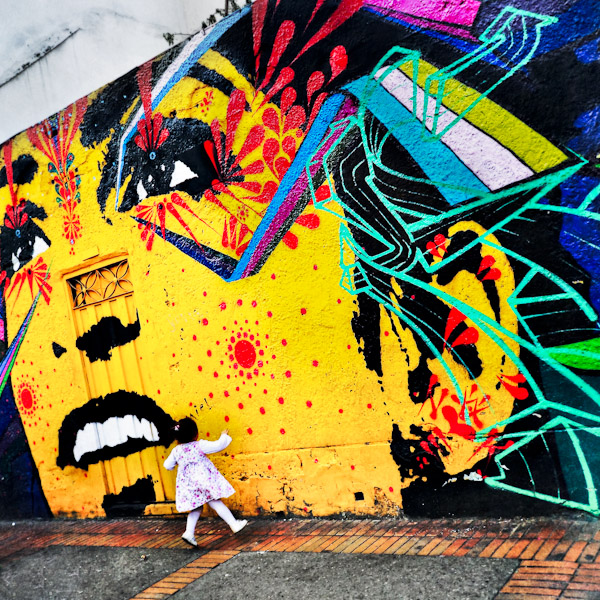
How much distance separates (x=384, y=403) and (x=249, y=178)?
6.68 ft

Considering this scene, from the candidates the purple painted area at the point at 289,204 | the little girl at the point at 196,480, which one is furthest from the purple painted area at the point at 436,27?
the little girl at the point at 196,480

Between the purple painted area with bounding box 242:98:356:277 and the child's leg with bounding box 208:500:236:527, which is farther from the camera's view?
the child's leg with bounding box 208:500:236:527

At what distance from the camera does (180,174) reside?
17.0ft

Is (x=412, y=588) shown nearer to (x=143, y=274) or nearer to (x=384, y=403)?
(x=384, y=403)

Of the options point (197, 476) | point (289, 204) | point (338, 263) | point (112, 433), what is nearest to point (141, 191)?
point (289, 204)

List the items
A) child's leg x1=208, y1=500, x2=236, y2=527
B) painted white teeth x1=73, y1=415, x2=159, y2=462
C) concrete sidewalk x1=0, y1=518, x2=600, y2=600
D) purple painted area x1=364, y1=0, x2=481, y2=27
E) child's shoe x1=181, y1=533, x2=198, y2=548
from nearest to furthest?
1. concrete sidewalk x1=0, y1=518, x2=600, y2=600
2. purple painted area x1=364, y1=0, x2=481, y2=27
3. child's shoe x1=181, y1=533, x2=198, y2=548
4. child's leg x1=208, y1=500, x2=236, y2=527
5. painted white teeth x1=73, y1=415, x2=159, y2=462

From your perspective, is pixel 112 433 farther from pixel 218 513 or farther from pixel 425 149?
pixel 425 149

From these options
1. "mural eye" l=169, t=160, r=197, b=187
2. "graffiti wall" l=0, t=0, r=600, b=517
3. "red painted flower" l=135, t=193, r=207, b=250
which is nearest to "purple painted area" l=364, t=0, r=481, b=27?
"graffiti wall" l=0, t=0, r=600, b=517

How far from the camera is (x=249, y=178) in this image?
15.6 feet

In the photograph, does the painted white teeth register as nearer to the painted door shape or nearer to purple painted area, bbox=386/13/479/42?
the painted door shape

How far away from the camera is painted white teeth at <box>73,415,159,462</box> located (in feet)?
18.3

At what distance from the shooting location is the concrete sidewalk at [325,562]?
A: 3.12 metres

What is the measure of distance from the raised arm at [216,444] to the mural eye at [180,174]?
7.14 ft

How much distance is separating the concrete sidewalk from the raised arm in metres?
0.69
